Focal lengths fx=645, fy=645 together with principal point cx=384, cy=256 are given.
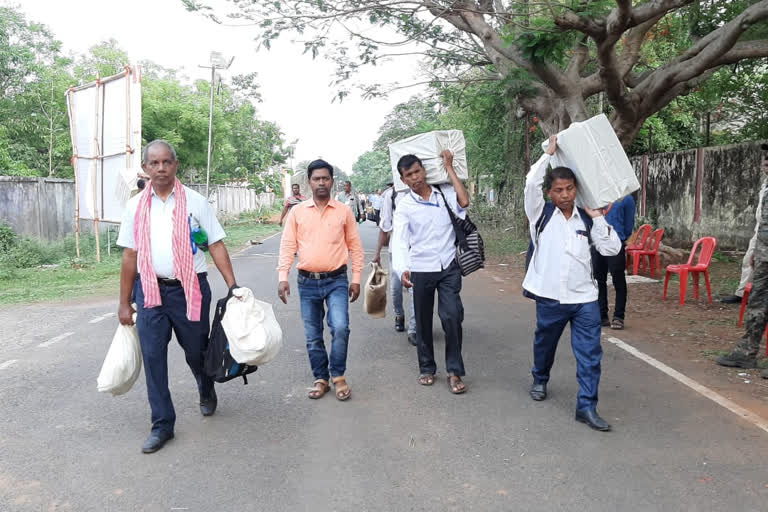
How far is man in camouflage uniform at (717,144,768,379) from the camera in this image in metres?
5.44

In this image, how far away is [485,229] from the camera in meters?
21.8

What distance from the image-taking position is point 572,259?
14.1 ft

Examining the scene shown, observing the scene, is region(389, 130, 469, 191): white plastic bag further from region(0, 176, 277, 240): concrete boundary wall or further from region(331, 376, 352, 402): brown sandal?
region(0, 176, 277, 240): concrete boundary wall

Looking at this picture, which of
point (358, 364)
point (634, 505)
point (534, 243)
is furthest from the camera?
point (358, 364)

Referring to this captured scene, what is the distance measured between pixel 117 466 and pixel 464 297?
654 cm

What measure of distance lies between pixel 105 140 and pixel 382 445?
37.0 feet

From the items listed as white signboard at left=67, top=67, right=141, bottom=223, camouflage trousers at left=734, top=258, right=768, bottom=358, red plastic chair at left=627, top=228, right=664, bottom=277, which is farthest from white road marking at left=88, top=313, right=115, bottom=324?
red plastic chair at left=627, top=228, right=664, bottom=277

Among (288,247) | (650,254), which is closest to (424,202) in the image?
(288,247)

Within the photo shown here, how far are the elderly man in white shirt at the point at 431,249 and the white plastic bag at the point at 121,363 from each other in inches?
80.6

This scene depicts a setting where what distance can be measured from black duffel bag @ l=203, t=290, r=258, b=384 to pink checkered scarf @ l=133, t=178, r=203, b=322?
24 centimetres

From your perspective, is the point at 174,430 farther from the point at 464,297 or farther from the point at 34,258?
the point at 34,258

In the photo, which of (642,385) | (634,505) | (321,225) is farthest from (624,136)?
(634,505)

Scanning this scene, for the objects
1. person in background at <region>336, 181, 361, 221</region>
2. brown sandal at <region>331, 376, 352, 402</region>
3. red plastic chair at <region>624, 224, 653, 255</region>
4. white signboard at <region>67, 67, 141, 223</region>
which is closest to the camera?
brown sandal at <region>331, 376, 352, 402</region>

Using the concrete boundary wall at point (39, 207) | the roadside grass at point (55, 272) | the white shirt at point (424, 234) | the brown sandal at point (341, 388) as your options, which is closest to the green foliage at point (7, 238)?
the roadside grass at point (55, 272)
